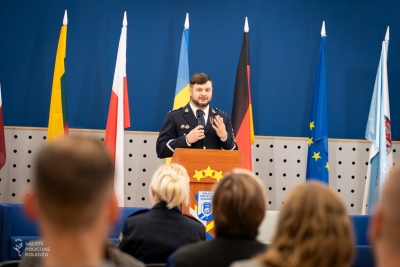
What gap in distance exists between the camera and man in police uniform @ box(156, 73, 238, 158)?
4902 mm

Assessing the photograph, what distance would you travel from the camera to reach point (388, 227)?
127cm

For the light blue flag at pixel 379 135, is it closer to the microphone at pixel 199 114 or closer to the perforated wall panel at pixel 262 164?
the perforated wall panel at pixel 262 164

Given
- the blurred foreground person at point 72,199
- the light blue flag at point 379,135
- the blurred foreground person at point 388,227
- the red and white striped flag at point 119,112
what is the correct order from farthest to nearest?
1. the light blue flag at point 379,135
2. the red and white striped flag at point 119,112
3. the blurred foreground person at point 388,227
4. the blurred foreground person at point 72,199

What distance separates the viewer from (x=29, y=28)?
6887 millimetres

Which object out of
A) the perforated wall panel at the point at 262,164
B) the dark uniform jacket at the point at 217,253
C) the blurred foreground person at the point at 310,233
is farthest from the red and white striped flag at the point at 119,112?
the blurred foreground person at the point at 310,233

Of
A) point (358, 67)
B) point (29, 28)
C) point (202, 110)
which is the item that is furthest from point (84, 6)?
point (358, 67)

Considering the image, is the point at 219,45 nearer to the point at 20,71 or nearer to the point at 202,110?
the point at 202,110

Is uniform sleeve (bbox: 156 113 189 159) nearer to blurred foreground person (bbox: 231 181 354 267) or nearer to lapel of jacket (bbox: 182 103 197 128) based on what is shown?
lapel of jacket (bbox: 182 103 197 128)

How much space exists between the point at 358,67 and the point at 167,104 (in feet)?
8.29

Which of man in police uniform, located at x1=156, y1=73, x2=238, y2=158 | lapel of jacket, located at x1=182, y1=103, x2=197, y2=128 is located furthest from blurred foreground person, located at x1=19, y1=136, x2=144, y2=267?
lapel of jacket, located at x1=182, y1=103, x2=197, y2=128

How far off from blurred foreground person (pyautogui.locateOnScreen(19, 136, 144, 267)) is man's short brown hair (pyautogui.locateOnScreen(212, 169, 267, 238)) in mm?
967

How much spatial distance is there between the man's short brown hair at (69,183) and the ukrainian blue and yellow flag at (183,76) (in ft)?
17.4

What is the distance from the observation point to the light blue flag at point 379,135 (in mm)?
6531

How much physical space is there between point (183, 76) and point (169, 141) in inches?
65.9
